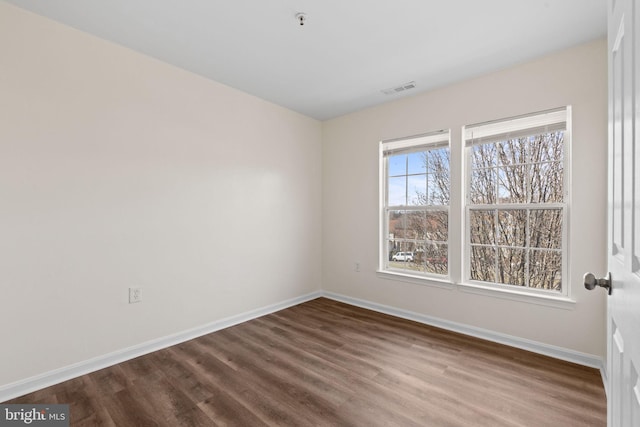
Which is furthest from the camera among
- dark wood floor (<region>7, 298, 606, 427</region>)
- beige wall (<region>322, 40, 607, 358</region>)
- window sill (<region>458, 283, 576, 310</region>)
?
window sill (<region>458, 283, 576, 310</region>)

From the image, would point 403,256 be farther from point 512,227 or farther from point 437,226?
point 512,227

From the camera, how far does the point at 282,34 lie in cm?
223

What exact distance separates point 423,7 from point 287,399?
275 cm

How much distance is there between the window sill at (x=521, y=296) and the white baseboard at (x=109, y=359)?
2.31 metres

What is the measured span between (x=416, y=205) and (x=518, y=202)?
101 centimetres

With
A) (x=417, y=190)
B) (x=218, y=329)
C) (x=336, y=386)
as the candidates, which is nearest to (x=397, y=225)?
(x=417, y=190)

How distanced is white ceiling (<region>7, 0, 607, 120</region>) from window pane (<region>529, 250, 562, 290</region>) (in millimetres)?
1727

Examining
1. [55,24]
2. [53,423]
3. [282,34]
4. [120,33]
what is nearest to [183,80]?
[120,33]

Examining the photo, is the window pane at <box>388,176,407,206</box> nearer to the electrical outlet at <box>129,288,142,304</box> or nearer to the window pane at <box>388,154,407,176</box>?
the window pane at <box>388,154,407,176</box>

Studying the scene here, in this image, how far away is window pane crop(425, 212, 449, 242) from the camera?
3.19 m

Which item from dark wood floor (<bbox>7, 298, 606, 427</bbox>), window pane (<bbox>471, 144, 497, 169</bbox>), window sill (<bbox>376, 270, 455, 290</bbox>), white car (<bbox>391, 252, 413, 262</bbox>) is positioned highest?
window pane (<bbox>471, 144, 497, 169</bbox>)

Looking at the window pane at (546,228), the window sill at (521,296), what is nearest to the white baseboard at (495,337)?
the window sill at (521,296)

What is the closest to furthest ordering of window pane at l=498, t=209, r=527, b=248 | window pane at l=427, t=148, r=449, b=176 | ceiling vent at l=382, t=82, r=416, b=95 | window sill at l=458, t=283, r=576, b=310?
window sill at l=458, t=283, r=576, b=310
window pane at l=498, t=209, r=527, b=248
ceiling vent at l=382, t=82, r=416, b=95
window pane at l=427, t=148, r=449, b=176

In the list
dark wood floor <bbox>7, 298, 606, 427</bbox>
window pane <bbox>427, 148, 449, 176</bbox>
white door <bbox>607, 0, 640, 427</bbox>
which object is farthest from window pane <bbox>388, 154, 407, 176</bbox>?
white door <bbox>607, 0, 640, 427</bbox>
